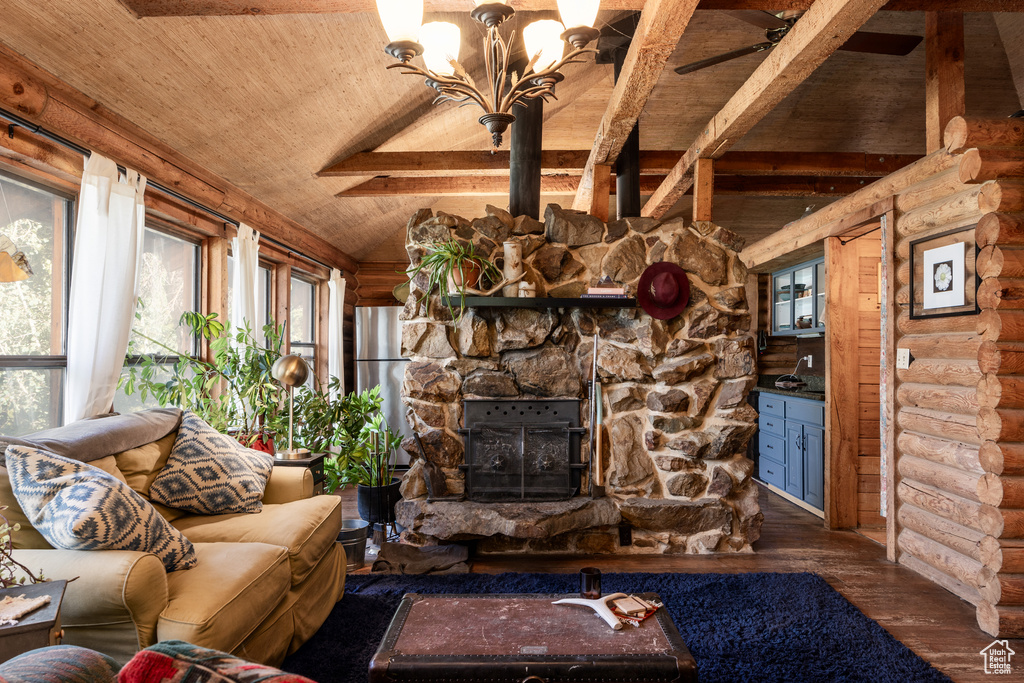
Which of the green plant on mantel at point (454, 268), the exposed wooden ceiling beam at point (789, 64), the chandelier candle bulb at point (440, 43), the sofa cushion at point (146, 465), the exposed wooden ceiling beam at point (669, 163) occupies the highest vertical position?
the exposed wooden ceiling beam at point (669, 163)

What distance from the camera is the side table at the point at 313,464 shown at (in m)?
3.25

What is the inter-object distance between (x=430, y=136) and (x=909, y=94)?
370 centimetres

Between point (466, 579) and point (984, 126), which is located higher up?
point (984, 126)

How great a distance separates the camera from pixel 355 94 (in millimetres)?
3746

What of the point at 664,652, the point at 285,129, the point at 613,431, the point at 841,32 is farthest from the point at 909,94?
the point at 664,652

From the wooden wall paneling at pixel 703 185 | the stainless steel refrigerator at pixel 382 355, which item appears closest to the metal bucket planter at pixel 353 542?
the wooden wall paneling at pixel 703 185

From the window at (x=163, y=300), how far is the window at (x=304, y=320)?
5.92 feet

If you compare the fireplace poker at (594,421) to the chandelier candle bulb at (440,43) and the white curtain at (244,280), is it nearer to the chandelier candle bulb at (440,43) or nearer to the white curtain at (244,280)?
the chandelier candle bulb at (440,43)

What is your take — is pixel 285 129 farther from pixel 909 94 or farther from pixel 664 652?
pixel 909 94

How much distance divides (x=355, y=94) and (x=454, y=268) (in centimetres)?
133

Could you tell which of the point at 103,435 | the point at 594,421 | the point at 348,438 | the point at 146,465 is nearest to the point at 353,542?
the point at 348,438

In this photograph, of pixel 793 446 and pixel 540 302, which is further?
pixel 793 446

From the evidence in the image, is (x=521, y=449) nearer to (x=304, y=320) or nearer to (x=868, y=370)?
(x=868, y=370)

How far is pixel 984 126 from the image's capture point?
2463mm
